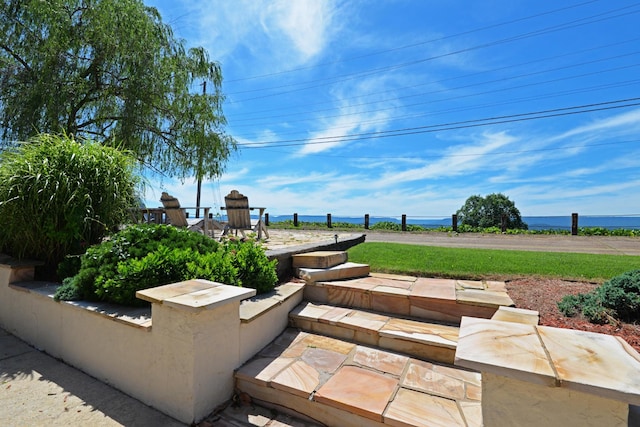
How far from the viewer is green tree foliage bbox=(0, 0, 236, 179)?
5.95 m

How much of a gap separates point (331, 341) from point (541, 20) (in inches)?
Answer: 521

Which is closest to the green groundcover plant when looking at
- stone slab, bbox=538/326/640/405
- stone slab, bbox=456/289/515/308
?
stone slab, bbox=456/289/515/308

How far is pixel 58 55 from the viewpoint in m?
6.02

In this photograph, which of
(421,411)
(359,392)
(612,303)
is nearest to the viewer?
(421,411)

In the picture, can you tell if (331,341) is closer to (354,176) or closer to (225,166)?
(225,166)

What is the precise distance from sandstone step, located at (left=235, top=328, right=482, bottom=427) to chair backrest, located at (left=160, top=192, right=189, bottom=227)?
524cm

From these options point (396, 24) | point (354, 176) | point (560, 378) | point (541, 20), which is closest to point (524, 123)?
point (541, 20)

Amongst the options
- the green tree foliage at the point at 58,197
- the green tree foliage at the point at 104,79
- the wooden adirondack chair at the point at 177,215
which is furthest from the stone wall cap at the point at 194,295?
the green tree foliage at the point at 104,79

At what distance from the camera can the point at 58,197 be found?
3021 millimetres

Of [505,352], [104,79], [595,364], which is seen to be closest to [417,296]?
[505,352]

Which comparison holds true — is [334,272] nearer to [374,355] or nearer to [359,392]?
[374,355]

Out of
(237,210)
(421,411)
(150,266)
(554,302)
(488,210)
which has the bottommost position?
(421,411)

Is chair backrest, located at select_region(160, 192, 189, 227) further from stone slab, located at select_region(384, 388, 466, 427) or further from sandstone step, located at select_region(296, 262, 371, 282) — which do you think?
stone slab, located at select_region(384, 388, 466, 427)

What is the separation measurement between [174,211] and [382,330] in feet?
19.2
